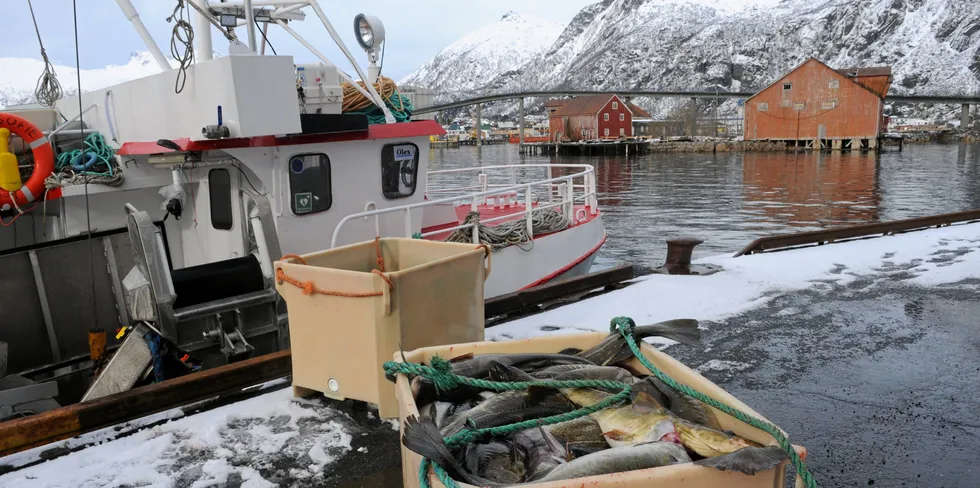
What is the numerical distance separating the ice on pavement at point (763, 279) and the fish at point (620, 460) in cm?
387

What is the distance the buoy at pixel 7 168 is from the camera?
7133 mm

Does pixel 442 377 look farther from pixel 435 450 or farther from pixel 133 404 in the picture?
pixel 133 404

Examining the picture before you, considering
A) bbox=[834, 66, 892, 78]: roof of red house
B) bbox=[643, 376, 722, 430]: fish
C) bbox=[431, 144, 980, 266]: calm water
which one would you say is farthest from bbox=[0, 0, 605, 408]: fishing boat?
bbox=[834, 66, 892, 78]: roof of red house

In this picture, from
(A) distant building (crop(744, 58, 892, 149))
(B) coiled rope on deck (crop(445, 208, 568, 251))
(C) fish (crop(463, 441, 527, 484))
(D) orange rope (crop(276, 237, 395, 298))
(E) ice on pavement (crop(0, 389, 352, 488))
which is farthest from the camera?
(A) distant building (crop(744, 58, 892, 149))

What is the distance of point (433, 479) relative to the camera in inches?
83.7

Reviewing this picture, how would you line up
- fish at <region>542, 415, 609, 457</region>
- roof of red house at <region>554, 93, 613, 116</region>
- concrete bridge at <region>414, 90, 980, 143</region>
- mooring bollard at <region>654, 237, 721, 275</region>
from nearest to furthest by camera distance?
1. fish at <region>542, 415, 609, 457</region>
2. mooring bollard at <region>654, 237, 721, 275</region>
3. roof of red house at <region>554, 93, 613, 116</region>
4. concrete bridge at <region>414, 90, 980, 143</region>

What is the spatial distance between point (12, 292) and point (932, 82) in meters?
191

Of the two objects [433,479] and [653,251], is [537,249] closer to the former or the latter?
[433,479]

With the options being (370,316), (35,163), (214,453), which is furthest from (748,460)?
(35,163)

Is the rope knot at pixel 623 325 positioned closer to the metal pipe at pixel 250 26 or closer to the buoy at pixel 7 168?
the metal pipe at pixel 250 26

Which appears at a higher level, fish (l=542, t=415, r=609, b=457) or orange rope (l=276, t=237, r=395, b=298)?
orange rope (l=276, t=237, r=395, b=298)

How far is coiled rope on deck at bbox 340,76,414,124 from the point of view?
350 inches

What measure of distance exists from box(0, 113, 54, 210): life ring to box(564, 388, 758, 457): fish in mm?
7138

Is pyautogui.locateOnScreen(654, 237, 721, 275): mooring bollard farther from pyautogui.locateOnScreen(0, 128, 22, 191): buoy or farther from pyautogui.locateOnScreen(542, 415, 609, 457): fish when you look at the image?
pyautogui.locateOnScreen(0, 128, 22, 191): buoy
